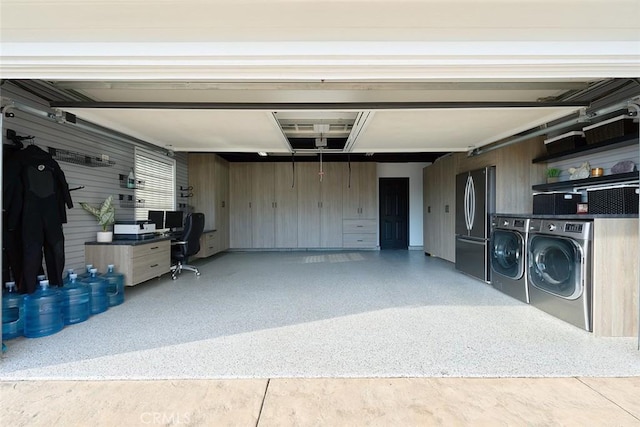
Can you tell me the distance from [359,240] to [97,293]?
6023 mm

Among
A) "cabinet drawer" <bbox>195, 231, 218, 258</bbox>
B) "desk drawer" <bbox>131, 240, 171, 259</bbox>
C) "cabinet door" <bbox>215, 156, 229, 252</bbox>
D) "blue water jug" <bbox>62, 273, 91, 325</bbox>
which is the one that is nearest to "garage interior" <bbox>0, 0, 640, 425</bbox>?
"blue water jug" <bbox>62, 273, 91, 325</bbox>

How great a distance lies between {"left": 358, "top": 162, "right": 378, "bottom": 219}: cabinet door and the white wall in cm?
69

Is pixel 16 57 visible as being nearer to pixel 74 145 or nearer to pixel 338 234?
pixel 74 145

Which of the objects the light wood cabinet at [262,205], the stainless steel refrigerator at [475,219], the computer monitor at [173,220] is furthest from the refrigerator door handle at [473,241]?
the computer monitor at [173,220]

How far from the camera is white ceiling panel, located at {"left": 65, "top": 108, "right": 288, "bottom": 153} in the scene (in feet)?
11.2

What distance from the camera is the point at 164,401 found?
1.74 meters

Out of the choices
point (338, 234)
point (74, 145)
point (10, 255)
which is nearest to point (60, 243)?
point (10, 255)

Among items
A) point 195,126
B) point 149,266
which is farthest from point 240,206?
point 195,126

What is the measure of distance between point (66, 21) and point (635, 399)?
13.3 ft

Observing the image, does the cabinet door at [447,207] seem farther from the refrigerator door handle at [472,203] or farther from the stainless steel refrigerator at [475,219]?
the refrigerator door handle at [472,203]

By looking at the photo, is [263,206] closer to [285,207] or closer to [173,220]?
[285,207]

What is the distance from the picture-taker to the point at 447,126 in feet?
12.8

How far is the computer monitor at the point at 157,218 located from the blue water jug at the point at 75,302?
2.03m

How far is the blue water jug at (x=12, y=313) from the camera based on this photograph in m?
2.60
